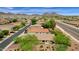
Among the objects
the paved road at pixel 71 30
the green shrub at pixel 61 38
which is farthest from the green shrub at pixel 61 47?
the paved road at pixel 71 30

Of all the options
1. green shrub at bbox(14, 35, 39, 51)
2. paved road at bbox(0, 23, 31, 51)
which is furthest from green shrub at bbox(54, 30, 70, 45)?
paved road at bbox(0, 23, 31, 51)

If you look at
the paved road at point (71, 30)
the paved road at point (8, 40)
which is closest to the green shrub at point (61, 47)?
the paved road at point (71, 30)

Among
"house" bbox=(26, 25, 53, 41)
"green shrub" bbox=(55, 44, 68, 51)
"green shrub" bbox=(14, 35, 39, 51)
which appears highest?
"house" bbox=(26, 25, 53, 41)

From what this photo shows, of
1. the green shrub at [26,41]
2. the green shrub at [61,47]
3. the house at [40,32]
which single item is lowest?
the green shrub at [61,47]

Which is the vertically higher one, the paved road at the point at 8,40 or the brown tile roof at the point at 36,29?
the brown tile roof at the point at 36,29

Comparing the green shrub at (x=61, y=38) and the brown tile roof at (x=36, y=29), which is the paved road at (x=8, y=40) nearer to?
the brown tile roof at (x=36, y=29)

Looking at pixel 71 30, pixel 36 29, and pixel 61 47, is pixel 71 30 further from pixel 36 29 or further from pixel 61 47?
pixel 36 29

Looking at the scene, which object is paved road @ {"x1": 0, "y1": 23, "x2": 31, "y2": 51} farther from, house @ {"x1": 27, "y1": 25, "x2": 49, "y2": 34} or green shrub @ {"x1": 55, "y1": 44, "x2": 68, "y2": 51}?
green shrub @ {"x1": 55, "y1": 44, "x2": 68, "y2": 51}

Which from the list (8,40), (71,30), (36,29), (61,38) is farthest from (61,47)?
(8,40)

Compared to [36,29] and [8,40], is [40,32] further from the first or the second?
[8,40]

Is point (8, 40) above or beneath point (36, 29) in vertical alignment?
beneath
